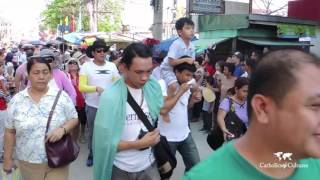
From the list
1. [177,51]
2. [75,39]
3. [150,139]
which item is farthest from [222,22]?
[75,39]

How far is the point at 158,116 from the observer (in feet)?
11.4

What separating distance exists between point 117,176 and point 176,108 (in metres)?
1.40

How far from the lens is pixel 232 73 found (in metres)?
7.79

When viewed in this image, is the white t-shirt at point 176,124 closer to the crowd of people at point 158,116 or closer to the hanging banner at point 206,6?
the crowd of people at point 158,116

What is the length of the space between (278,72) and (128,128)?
75.4 inches

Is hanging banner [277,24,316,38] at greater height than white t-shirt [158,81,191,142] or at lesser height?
greater

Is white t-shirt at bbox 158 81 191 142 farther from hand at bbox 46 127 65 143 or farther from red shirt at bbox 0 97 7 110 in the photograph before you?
red shirt at bbox 0 97 7 110

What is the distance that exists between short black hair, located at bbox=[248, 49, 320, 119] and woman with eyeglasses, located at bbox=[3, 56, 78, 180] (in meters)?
2.43

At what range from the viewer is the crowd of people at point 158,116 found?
50.6 inches

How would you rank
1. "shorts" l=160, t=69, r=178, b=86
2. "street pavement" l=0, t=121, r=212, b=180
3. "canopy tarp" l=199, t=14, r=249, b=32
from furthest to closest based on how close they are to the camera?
"canopy tarp" l=199, t=14, r=249, b=32
"street pavement" l=0, t=121, r=212, b=180
"shorts" l=160, t=69, r=178, b=86

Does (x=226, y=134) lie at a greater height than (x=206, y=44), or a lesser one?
lesser

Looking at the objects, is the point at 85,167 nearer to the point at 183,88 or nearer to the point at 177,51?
the point at 177,51

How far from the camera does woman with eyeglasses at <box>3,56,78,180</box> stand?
3461mm

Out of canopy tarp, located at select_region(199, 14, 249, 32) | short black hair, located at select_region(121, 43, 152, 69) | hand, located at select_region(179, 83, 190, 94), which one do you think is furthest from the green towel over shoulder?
canopy tarp, located at select_region(199, 14, 249, 32)
